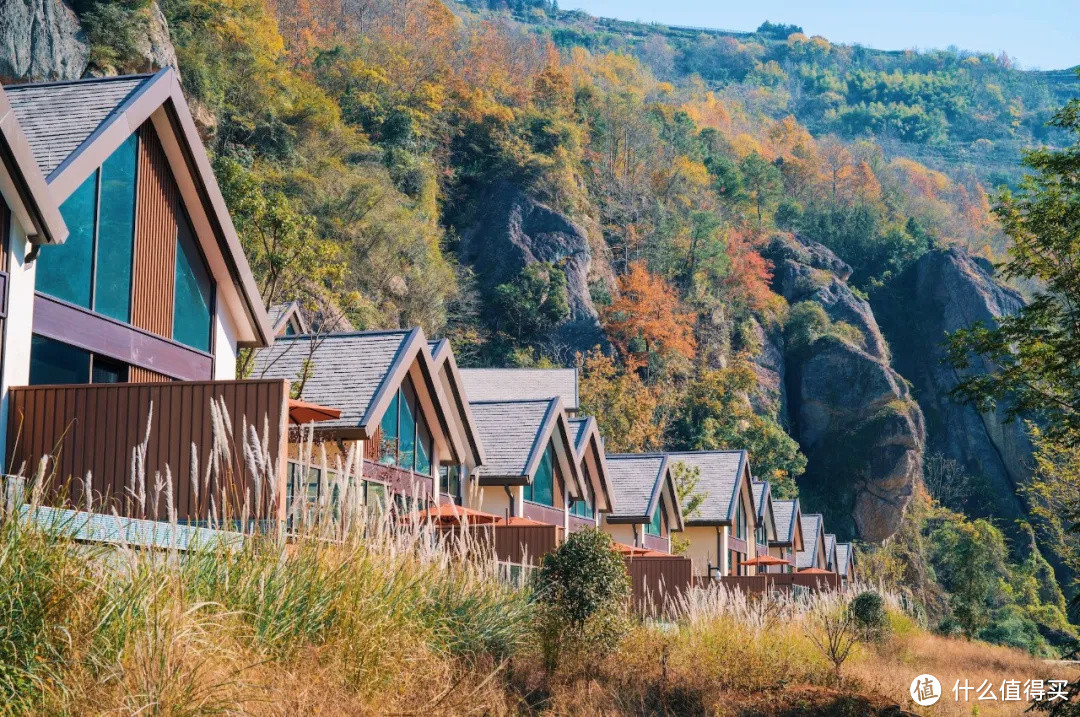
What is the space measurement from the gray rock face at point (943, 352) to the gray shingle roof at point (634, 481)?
40.6 meters

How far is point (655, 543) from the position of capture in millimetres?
37062

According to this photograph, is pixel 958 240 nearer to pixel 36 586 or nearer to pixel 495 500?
pixel 495 500

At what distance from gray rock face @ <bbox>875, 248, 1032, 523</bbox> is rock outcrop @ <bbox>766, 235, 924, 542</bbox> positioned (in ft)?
16.0

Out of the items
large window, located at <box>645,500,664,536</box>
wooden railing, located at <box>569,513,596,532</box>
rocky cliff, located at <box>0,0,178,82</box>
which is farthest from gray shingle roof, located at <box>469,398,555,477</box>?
rocky cliff, located at <box>0,0,178,82</box>

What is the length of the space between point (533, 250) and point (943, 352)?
33539mm

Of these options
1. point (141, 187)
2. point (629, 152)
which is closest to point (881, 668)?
point (141, 187)

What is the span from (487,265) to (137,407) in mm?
53179

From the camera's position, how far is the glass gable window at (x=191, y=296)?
16.2 meters

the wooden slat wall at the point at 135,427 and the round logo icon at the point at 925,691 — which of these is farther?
the round logo icon at the point at 925,691

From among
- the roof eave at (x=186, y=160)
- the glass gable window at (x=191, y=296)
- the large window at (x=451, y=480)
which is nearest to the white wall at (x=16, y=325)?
the roof eave at (x=186, y=160)

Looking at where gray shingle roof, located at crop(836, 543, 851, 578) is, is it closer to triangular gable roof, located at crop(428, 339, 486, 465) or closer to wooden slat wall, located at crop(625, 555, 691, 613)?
triangular gable roof, located at crop(428, 339, 486, 465)

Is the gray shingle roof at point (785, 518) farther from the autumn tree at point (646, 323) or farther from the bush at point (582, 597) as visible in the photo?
the bush at point (582, 597)

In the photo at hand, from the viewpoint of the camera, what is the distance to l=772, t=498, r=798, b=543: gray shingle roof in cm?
5159

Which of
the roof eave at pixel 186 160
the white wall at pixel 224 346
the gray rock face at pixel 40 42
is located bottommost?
the white wall at pixel 224 346
